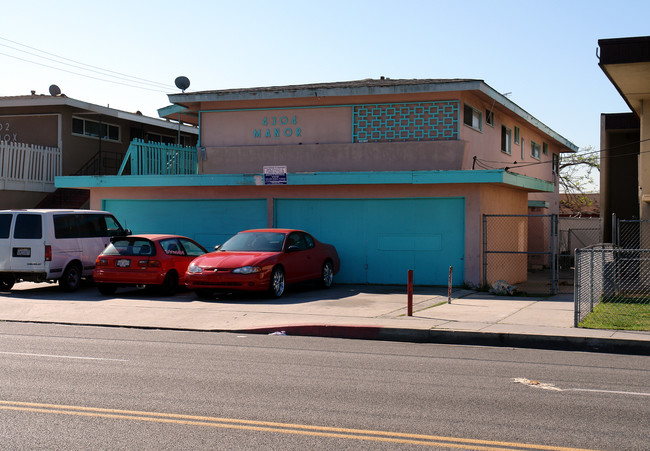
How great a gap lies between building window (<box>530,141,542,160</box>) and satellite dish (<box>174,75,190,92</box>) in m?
13.7

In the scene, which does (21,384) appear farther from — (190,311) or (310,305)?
(310,305)

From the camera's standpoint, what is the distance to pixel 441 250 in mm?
19609

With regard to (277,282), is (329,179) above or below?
above

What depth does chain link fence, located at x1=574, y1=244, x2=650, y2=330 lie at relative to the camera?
12.6 meters

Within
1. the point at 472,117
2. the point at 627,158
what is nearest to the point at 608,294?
→ the point at 472,117

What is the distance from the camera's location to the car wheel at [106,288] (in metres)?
17.5

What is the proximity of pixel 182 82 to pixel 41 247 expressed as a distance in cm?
968

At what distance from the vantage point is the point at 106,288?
1764cm

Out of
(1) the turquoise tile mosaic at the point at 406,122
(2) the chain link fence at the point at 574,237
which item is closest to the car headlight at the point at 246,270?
(1) the turquoise tile mosaic at the point at 406,122

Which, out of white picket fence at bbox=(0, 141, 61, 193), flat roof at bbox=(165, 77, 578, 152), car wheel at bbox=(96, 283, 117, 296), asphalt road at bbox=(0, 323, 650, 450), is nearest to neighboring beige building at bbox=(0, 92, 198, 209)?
white picket fence at bbox=(0, 141, 61, 193)

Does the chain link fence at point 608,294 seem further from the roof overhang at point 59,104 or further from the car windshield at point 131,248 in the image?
the roof overhang at point 59,104

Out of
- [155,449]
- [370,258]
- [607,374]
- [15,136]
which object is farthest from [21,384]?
[15,136]

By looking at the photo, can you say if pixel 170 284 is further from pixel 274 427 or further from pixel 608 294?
pixel 274 427

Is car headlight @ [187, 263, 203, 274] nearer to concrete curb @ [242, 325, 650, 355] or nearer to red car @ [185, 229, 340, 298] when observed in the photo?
red car @ [185, 229, 340, 298]
